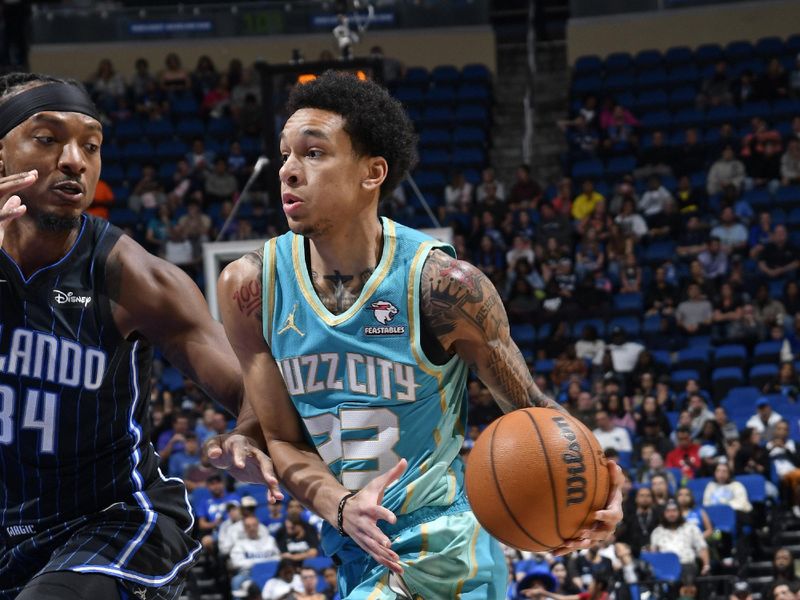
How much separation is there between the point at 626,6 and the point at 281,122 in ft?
33.6

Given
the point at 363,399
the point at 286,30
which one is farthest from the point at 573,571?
the point at 286,30

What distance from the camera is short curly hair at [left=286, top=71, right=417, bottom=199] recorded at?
12.8 ft

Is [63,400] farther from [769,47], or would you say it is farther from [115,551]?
[769,47]

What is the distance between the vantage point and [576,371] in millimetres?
13797

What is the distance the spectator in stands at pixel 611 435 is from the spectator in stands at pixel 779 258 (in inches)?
147

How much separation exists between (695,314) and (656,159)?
132 inches

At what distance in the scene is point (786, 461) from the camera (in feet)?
37.4

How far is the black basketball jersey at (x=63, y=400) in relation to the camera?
144 inches

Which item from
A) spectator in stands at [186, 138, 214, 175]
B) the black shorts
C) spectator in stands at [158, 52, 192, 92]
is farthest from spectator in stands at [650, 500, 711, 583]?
spectator in stands at [158, 52, 192, 92]

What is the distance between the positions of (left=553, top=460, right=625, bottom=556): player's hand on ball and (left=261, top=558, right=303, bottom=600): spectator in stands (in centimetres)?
691

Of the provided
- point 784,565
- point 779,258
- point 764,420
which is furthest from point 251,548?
point 779,258

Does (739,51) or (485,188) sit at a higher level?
(739,51)

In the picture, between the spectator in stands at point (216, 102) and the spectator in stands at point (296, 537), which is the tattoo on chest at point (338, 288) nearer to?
the spectator in stands at point (296, 537)

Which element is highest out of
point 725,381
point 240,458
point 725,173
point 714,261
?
point 240,458
